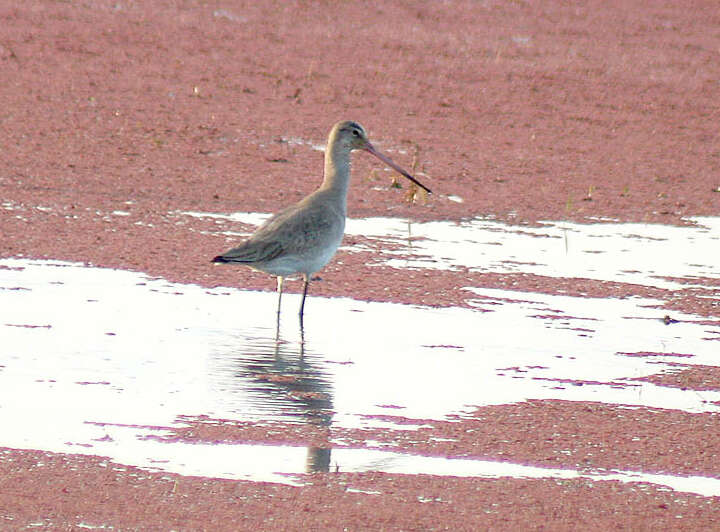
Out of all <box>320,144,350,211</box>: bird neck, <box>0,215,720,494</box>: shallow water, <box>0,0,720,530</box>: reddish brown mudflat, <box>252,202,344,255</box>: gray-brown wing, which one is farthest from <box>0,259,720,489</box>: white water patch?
<box>320,144,350,211</box>: bird neck

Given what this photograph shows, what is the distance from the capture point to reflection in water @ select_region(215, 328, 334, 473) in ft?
26.1

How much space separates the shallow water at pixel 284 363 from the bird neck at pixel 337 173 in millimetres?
779

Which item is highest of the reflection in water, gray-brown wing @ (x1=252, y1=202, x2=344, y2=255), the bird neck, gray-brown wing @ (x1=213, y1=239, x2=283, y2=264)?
the bird neck

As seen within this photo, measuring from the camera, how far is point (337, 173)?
1120 centimetres

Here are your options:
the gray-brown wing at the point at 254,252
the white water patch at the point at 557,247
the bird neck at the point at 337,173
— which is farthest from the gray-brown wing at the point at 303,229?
the white water patch at the point at 557,247

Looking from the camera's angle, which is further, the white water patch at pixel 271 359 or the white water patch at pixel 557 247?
the white water patch at pixel 557 247

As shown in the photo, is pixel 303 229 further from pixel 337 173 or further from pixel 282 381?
pixel 282 381

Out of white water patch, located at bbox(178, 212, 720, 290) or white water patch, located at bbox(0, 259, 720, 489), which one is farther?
white water patch, located at bbox(178, 212, 720, 290)

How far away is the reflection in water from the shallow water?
2 centimetres

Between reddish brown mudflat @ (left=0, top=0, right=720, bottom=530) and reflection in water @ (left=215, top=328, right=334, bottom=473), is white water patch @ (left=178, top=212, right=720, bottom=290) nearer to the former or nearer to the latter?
reddish brown mudflat @ (left=0, top=0, right=720, bottom=530)

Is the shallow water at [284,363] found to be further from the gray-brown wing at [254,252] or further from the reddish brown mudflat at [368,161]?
the gray-brown wing at [254,252]

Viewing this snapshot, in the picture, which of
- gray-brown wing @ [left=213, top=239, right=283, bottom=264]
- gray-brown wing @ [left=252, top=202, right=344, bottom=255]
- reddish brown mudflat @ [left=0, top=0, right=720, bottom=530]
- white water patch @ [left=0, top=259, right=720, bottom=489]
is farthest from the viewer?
gray-brown wing @ [left=252, top=202, right=344, bottom=255]

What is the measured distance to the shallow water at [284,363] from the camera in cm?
737

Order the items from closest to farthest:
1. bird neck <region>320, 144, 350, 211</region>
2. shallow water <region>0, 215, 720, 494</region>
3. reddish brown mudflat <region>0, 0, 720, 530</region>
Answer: reddish brown mudflat <region>0, 0, 720, 530</region>
shallow water <region>0, 215, 720, 494</region>
bird neck <region>320, 144, 350, 211</region>
